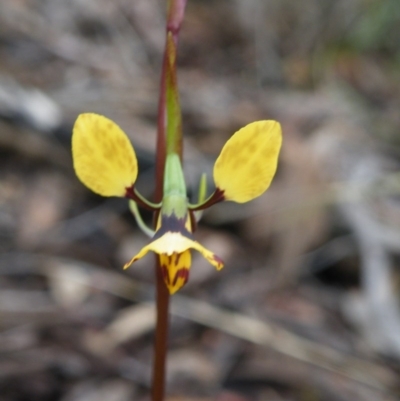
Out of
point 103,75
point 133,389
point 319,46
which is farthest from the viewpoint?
point 319,46

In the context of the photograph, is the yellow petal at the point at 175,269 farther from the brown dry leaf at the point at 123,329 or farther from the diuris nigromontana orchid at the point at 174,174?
the brown dry leaf at the point at 123,329

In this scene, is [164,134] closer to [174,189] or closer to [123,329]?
[174,189]

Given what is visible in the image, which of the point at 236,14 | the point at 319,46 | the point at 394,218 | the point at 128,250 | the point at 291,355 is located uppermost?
the point at 236,14

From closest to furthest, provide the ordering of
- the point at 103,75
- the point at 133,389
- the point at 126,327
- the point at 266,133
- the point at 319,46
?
the point at 266,133 → the point at 133,389 → the point at 126,327 → the point at 103,75 → the point at 319,46

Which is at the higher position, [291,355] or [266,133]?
[291,355]

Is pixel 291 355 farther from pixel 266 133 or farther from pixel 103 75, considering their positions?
pixel 103 75

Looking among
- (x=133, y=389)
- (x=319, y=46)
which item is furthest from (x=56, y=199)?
(x=319, y=46)
